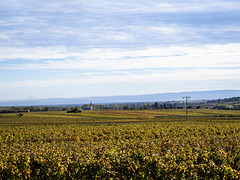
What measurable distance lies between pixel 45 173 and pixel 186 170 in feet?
21.1

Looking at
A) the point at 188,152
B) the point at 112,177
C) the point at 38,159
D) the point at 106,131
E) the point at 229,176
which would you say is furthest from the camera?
the point at 106,131

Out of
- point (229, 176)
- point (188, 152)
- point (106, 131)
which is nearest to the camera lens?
point (229, 176)

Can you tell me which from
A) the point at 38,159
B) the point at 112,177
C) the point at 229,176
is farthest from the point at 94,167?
the point at 229,176

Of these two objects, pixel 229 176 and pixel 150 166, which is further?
pixel 150 166

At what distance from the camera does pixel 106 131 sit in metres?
36.7

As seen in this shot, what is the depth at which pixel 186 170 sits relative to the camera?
475 inches

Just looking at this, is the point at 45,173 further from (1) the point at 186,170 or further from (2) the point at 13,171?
(1) the point at 186,170

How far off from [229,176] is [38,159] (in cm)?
872

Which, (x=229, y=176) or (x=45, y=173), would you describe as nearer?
(x=229, y=176)

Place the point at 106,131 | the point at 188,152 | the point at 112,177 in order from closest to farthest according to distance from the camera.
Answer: the point at 112,177
the point at 188,152
the point at 106,131

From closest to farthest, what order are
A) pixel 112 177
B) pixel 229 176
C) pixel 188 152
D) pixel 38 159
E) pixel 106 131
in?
pixel 229 176 < pixel 112 177 < pixel 38 159 < pixel 188 152 < pixel 106 131

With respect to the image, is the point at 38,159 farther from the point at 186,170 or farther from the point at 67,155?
the point at 186,170

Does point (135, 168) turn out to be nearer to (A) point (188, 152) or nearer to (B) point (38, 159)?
(A) point (188, 152)

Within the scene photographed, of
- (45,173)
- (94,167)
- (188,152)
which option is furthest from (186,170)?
(45,173)
